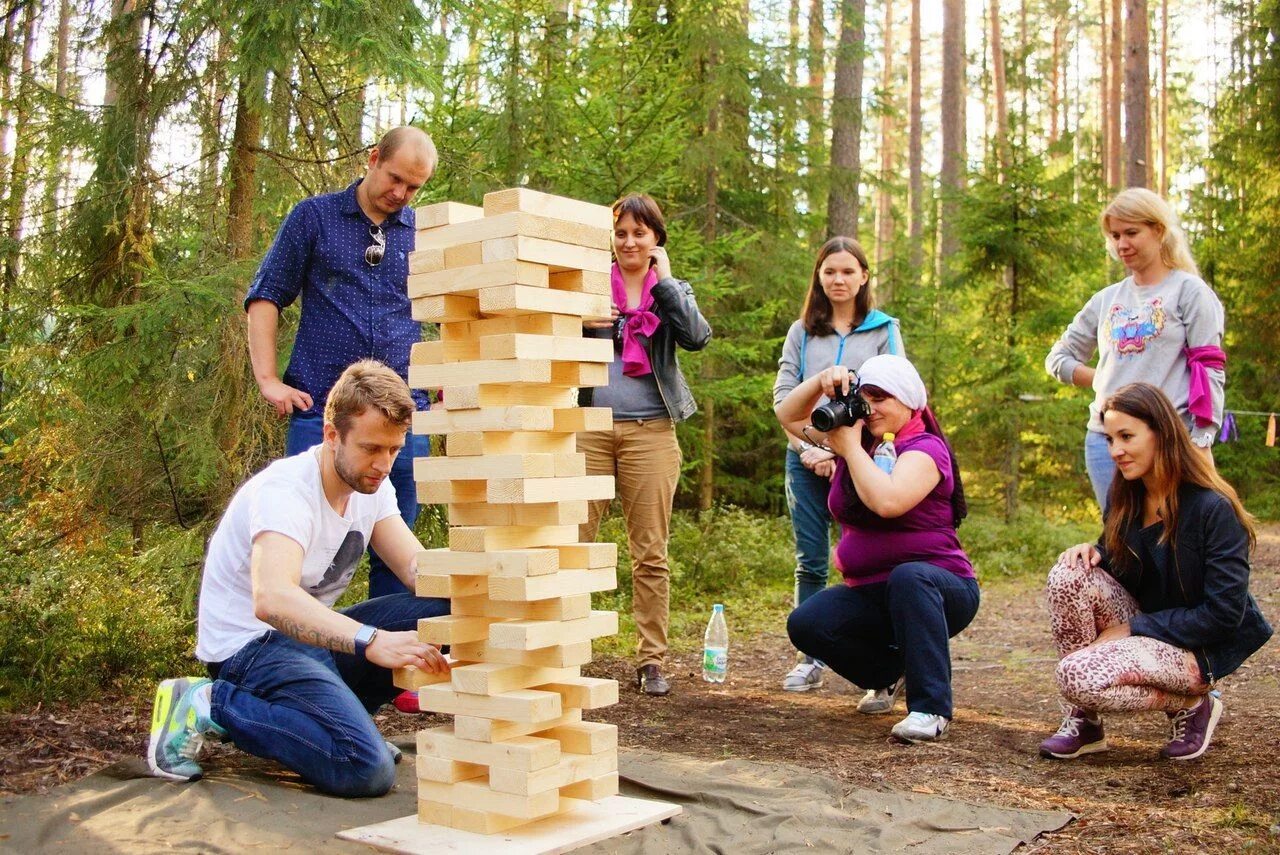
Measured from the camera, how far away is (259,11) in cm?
470

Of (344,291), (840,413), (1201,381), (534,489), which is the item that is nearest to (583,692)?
(534,489)

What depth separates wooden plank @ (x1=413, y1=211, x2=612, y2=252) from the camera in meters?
2.85

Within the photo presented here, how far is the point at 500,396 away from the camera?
2.94 metres

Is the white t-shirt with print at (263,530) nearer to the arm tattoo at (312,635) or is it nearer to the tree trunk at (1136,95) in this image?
the arm tattoo at (312,635)

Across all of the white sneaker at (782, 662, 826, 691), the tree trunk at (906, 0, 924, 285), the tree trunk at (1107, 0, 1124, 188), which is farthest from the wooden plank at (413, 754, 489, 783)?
the tree trunk at (1107, 0, 1124, 188)

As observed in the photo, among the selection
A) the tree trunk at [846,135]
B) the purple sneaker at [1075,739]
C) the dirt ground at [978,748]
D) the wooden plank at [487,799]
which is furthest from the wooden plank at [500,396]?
the tree trunk at [846,135]

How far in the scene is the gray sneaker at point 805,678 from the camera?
16.8ft

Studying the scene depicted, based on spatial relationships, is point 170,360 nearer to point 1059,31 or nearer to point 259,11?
point 259,11

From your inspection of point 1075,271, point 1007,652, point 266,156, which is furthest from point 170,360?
point 1075,271

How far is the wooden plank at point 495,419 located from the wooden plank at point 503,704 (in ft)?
1.91

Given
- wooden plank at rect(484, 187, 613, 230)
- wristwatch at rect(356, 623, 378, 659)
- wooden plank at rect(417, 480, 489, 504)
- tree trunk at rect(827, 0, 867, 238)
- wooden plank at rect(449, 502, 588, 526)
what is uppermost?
tree trunk at rect(827, 0, 867, 238)

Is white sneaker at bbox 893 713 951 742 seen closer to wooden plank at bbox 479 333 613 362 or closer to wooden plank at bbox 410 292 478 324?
wooden plank at bbox 479 333 613 362

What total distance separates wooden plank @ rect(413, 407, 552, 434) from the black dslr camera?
49.4 inches

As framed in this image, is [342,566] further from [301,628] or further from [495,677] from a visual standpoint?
[495,677]
